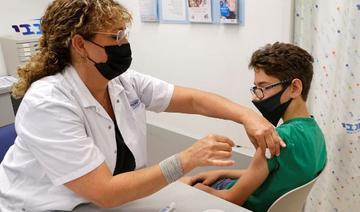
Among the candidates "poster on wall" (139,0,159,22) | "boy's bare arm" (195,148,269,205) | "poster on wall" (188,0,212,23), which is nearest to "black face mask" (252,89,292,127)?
"boy's bare arm" (195,148,269,205)

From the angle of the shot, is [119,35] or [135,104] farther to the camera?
[135,104]

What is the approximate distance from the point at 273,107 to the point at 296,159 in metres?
0.26

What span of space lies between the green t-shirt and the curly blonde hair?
75 centimetres

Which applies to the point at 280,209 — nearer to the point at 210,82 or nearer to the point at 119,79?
the point at 119,79

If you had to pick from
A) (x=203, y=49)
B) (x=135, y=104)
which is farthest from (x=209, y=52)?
(x=135, y=104)

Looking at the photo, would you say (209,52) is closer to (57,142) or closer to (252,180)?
(252,180)

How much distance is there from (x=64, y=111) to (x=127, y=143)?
1.06ft

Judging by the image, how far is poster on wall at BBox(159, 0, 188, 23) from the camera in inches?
89.9

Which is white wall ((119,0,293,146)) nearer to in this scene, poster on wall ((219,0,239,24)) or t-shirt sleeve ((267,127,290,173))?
poster on wall ((219,0,239,24))

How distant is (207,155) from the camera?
99cm

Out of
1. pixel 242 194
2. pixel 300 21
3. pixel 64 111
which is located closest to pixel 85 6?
pixel 64 111

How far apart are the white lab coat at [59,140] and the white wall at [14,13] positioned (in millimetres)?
1975

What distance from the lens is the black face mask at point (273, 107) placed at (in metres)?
1.38

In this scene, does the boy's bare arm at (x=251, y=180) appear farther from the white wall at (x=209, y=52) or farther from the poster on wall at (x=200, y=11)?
the poster on wall at (x=200, y=11)
